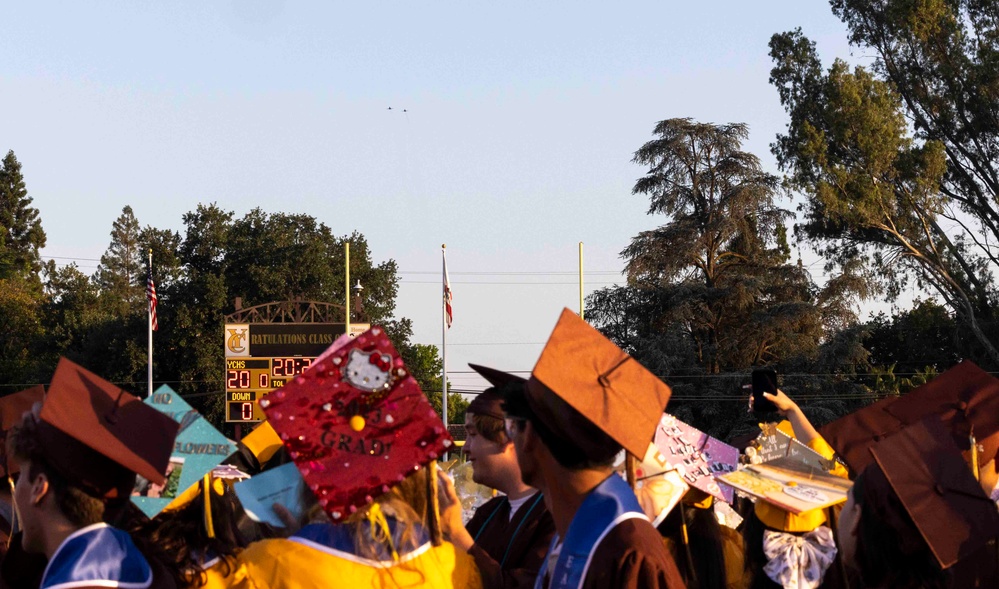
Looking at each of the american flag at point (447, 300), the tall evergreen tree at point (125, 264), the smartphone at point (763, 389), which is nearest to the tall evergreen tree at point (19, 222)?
the tall evergreen tree at point (125, 264)

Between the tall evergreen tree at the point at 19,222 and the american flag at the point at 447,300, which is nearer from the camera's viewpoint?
the american flag at the point at 447,300

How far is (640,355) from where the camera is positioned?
1582 inches

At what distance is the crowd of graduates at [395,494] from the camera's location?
295 centimetres

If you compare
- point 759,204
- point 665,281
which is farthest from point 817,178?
point 665,281

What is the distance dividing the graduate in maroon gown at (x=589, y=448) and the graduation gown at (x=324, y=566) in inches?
15.8

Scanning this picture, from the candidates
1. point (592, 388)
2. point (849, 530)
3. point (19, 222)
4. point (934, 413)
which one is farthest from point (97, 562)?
point (19, 222)

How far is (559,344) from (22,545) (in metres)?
1.43

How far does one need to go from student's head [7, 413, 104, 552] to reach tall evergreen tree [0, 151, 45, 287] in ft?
232

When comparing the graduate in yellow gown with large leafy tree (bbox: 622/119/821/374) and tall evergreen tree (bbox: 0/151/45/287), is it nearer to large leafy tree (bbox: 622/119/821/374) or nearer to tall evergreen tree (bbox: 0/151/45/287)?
large leafy tree (bbox: 622/119/821/374)

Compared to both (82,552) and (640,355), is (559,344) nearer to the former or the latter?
(82,552)

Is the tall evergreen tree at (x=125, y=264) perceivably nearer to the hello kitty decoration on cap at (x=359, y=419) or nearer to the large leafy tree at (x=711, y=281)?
the large leafy tree at (x=711, y=281)

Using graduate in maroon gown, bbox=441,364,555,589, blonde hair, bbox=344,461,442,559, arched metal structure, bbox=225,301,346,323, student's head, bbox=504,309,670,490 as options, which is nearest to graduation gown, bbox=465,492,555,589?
graduate in maroon gown, bbox=441,364,555,589

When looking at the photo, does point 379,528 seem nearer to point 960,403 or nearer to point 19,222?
point 960,403

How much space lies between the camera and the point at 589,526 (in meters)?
2.99
